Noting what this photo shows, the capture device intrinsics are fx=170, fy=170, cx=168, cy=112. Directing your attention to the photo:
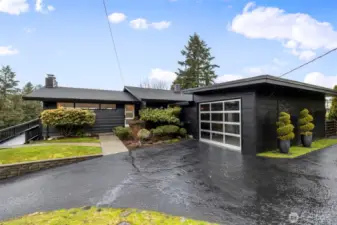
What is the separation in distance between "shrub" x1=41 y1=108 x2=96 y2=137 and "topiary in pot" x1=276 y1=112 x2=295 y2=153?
34.2 ft

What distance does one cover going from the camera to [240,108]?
728 centimetres

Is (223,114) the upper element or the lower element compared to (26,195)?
upper

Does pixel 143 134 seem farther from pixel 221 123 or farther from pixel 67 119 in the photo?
pixel 67 119

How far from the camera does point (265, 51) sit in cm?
1388

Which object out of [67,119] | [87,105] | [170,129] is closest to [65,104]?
[87,105]

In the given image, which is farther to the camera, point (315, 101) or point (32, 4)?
point (315, 101)

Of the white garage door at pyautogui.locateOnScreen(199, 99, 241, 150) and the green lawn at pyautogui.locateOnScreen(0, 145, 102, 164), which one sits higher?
the white garage door at pyautogui.locateOnScreen(199, 99, 241, 150)

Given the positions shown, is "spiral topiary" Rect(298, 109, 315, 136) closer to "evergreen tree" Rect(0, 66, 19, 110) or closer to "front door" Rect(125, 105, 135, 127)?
"front door" Rect(125, 105, 135, 127)

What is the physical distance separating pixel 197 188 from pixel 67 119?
9386 millimetres

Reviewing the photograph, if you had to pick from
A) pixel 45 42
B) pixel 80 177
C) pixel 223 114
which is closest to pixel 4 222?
pixel 80 177

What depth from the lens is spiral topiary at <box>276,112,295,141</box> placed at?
6645 mm

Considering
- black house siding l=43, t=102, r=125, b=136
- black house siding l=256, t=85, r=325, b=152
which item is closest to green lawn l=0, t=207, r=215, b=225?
black house siding l=256, t=85, r=325, b=152

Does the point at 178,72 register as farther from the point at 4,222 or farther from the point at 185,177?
the point at 4,222

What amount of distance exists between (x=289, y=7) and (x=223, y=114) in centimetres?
800
